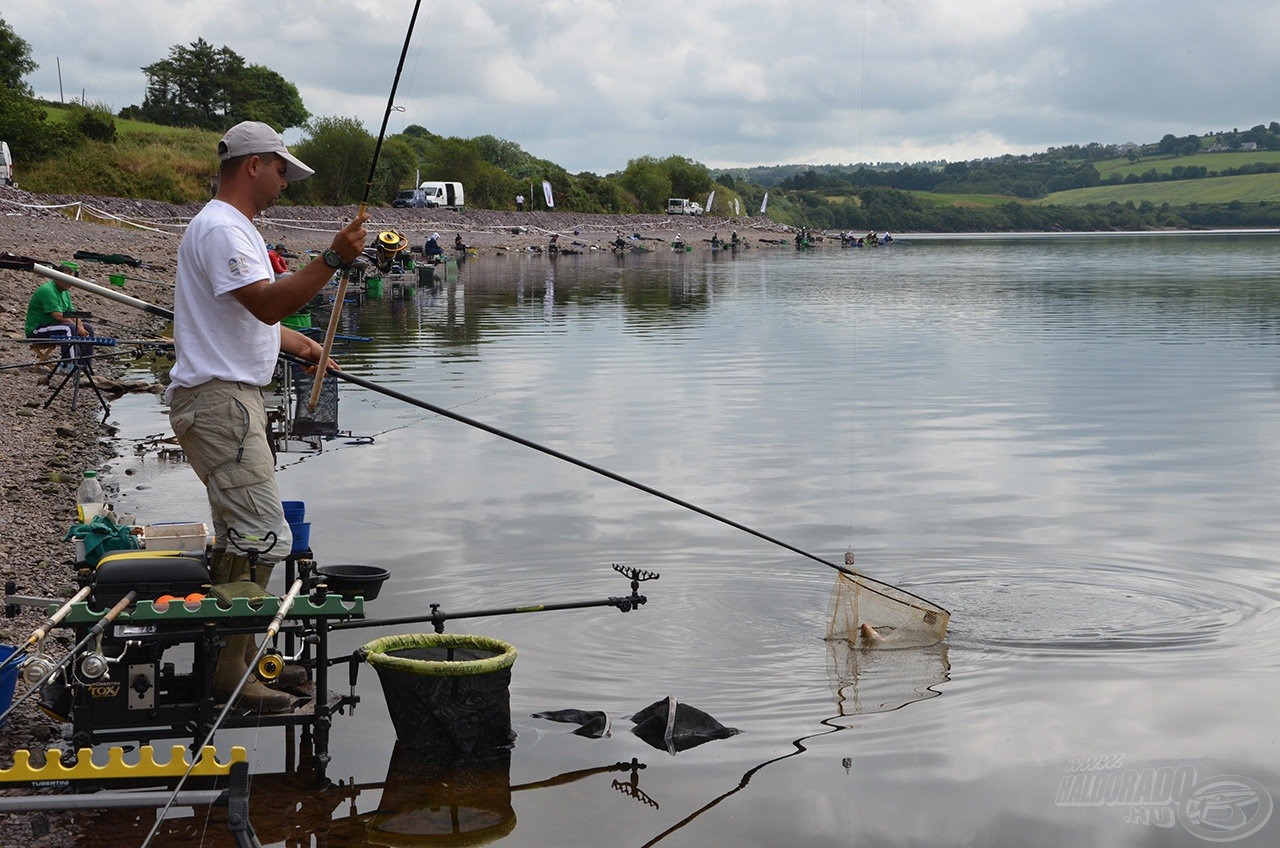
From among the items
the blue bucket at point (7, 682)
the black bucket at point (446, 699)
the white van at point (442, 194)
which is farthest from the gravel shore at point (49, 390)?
the white van at point (442, 194)

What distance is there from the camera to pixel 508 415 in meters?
16.5

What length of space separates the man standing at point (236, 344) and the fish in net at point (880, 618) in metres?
3.62

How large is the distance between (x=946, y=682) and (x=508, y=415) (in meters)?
9.77

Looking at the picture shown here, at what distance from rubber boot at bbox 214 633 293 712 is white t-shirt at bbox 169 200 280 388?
3.39 ft

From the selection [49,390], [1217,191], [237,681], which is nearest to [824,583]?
[237,681]

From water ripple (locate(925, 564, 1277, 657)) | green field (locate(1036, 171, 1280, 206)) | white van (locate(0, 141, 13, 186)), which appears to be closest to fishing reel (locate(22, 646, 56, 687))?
water ripple (locate(925, 564, 1277, 657))

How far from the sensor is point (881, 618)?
311 inches

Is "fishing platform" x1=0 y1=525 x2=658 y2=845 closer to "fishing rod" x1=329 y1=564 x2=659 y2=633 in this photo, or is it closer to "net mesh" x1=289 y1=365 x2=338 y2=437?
"fishing rod" x1=329 y1=564 x2=659 y2=633

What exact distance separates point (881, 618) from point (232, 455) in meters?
4.19

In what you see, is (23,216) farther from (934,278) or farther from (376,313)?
(934,278)

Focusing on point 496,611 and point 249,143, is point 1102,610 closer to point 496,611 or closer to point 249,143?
point 496,611

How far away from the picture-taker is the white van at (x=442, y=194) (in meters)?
78.9

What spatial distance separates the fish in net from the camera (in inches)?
306

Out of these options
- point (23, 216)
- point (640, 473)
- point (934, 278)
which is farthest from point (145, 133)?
point (640, 473)
